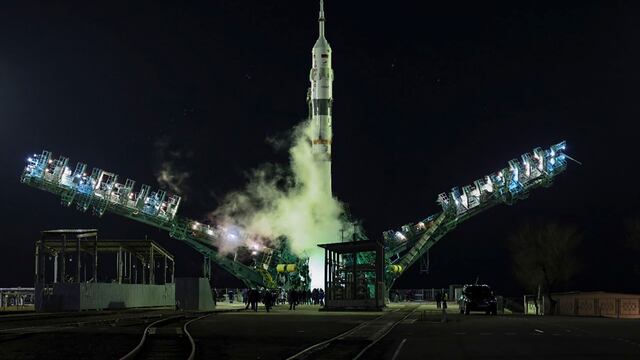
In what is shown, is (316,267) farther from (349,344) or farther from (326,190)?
(349,344)

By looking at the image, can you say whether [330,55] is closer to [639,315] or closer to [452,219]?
[452,219]

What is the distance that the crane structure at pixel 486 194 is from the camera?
7012 centimetres

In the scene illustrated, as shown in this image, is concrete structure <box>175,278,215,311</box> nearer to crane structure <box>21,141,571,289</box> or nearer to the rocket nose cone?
crane structure <box>21,141,571,289</box>

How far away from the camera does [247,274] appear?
82.3m

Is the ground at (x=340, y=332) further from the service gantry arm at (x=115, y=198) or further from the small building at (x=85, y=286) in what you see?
the service gantry arm at (x=115, y=198)

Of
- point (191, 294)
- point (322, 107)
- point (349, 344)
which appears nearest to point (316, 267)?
point (322, 107)

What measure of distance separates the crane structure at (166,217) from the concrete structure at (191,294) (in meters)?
14.5

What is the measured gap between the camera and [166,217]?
239 ft

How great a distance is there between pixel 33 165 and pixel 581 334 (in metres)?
47.7

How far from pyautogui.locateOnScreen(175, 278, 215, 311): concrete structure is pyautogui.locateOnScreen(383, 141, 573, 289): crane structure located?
24334mm

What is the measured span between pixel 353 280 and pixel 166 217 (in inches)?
787

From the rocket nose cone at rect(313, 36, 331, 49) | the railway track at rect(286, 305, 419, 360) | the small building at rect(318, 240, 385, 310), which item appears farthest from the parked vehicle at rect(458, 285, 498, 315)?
the rocket nose cone at rect(313, 36, 331, 49)

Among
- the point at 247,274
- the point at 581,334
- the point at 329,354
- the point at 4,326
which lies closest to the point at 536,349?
the point at 329,354

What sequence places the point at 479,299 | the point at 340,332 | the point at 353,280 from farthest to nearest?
1. the point at 353,280
2. the point at 479,299
3. the point at 340,332
